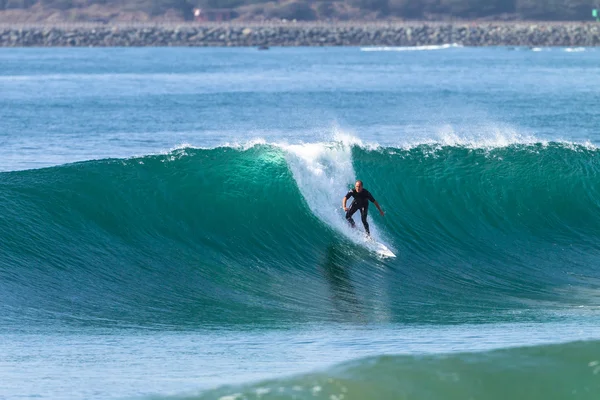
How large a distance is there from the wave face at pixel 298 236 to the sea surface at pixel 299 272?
0.04 m

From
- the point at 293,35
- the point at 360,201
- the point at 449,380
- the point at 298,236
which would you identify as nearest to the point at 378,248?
the point at 360,201

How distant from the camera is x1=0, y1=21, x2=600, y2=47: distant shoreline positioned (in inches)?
4914

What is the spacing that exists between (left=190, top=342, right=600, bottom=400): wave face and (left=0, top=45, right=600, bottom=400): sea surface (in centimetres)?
2

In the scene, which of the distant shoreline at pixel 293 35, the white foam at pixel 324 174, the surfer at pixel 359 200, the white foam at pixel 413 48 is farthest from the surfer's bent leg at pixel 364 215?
the distant shoreline at pixel 293 35

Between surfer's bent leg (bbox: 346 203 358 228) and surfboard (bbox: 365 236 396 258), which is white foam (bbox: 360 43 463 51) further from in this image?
surfer's bent leg (bbox: 346 203 358 228)

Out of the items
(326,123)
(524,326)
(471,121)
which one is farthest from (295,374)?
(471,121)

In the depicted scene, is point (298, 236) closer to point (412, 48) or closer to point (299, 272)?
point (299, 272)

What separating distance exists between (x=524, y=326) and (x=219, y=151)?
8.75m

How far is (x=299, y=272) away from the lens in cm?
1630

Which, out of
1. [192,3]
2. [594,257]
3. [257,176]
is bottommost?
[594,257]

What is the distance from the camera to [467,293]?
15242 mm

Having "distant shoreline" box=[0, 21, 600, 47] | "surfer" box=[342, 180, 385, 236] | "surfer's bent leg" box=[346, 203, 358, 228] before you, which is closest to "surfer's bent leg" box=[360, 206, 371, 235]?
"surfer" box=[342, 180, 385, 236]

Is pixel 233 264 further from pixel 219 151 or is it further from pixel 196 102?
pixel 196 102

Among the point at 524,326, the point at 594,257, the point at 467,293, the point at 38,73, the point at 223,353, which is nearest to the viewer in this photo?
the point at 223,353
